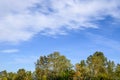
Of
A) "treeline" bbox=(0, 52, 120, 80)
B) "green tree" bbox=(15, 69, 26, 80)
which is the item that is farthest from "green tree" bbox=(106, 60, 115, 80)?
"green tree" bbox=(15, 69, 26, 80)

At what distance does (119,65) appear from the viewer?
130 m

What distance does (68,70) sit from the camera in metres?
145

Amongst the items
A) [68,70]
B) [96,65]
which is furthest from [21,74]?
[96,65]

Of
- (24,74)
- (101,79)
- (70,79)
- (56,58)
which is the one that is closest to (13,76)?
(24,74)

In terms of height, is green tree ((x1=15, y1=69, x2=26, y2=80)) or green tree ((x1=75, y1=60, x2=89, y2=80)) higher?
green tree ((x1=15, y1=69, x2=26, y2=80))

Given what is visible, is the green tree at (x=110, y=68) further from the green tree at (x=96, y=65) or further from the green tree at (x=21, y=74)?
the green tree at (x=21, y=74)

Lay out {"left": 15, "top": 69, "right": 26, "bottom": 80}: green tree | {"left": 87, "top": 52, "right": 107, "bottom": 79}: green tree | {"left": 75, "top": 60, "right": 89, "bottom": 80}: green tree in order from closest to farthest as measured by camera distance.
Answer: {"left": 75, "top": 60, "right": 89, "bottom": 80}: green tree
{"left": 87, "top": 52, "right": 107, "bottom": 79}: green tree
{"left": 15, "top": 69, "right": 26, "bottom": 80}: green tree

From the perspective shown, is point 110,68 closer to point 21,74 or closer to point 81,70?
point 81,70

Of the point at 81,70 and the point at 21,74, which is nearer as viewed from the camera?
the point at 81,70

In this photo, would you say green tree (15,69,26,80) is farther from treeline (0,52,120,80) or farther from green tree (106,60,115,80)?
green tree (106,60,115,80)

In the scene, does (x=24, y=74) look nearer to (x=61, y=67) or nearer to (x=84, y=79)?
(x=61, y=67)

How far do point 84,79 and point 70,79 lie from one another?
5.27m

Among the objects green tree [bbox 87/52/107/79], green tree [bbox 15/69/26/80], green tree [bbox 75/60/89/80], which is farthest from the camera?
green tree [bbox 15/69/26/80]

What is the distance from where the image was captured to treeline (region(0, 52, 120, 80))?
130m
